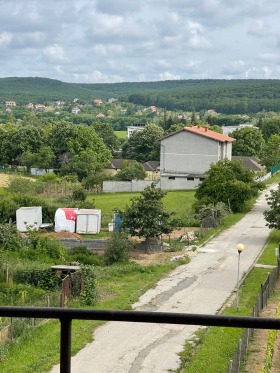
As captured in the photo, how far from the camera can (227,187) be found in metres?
37.8

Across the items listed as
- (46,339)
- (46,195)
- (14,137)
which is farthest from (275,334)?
(14,137)

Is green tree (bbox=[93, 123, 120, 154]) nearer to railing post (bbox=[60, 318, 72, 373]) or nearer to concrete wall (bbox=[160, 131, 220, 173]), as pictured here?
concrete wall (bbox=[160, 131, 220, 173])

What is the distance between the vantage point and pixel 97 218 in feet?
107

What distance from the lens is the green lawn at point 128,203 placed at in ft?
122

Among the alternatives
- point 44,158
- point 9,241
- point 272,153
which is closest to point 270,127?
point 272,153

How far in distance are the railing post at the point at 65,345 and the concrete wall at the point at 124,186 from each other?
50063 millimetres

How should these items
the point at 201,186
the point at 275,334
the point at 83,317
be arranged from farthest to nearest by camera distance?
the point at 201,186
the point at 275,334
the point at 83,317

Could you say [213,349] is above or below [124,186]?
below

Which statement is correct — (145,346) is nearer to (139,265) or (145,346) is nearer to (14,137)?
(139,265)

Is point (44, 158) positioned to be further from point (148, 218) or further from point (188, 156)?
point (148, 218)

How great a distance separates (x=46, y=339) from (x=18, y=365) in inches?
63.3

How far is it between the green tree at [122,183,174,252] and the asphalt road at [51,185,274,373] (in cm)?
214

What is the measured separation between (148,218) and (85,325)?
455 inches

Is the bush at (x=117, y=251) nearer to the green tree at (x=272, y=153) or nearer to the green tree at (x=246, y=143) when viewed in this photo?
the green tree at (x=272, y=153)
